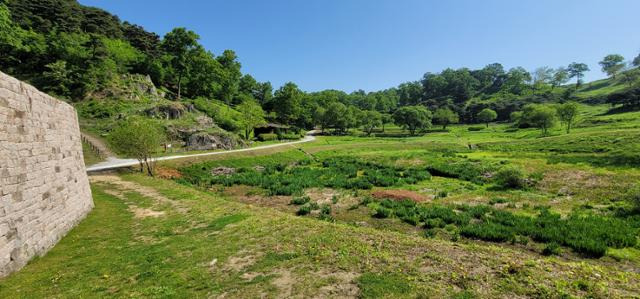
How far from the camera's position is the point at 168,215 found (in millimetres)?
14602

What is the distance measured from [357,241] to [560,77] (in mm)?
202993

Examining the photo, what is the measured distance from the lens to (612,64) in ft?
482

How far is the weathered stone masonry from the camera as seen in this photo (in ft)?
28.2

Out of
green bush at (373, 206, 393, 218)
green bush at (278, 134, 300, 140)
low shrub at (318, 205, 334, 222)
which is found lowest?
green bush at (373, 206, 393, 218)

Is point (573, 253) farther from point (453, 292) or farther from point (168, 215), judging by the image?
point (168, 215)

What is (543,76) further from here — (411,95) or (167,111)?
(167,111)

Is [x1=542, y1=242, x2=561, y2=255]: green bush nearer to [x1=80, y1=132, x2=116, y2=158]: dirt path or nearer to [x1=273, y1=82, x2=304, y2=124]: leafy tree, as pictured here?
[x1=80, y1=132, x2=116, y2=158]: dirt path

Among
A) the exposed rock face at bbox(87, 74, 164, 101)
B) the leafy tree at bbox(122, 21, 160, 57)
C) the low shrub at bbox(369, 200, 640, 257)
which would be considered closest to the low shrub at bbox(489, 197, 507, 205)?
the low shrub at bbox(369, 200, 640, 257)

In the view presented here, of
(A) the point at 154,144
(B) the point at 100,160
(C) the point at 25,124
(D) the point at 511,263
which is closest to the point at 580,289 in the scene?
(D) the point at 511,263

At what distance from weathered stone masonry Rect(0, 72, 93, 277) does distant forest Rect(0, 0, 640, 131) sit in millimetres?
14520

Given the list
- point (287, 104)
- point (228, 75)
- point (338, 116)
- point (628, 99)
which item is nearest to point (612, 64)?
point (628, 99)

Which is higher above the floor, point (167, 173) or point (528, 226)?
point (167, 173)

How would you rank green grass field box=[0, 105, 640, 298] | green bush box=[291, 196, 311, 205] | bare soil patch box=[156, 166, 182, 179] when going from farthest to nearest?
bare soil patch box=[156, 166, 182, 179] < green bush box=[291, 196, 311, 205] < green grass field box=[0, 105, 640, 298]

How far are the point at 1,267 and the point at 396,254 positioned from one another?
1216cm
